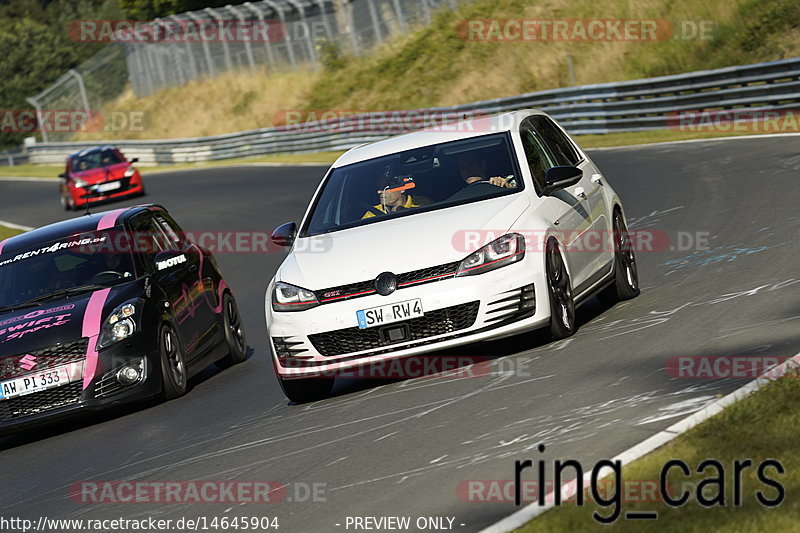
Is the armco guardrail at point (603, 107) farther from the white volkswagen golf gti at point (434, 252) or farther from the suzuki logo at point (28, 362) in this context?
the suzuki logo at point (28, 362)

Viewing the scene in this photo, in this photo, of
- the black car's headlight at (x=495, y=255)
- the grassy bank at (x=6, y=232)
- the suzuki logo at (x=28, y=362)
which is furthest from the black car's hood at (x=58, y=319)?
the grassy bank at (x=6, y=232)

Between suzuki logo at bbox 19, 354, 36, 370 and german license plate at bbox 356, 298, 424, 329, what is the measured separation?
2.84 meters

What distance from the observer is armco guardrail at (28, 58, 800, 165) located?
26.0 meters

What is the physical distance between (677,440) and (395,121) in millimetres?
33866

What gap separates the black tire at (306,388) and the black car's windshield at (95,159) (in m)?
26.7

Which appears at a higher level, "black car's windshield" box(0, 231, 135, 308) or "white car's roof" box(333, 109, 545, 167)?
"white car's roof" box(333, 109, 545, 167)

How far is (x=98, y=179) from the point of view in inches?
1344

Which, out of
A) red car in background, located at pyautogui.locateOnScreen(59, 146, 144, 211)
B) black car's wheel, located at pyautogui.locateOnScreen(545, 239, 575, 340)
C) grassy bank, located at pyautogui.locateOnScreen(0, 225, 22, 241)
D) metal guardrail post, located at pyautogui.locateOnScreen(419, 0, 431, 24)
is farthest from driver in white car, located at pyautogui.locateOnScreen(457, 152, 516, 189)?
metal guardrail post, located at pyautogui.locateOnScreen(419, 0, 431, 24)

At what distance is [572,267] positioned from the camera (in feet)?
31.1

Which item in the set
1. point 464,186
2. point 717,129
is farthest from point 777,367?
point 717,129

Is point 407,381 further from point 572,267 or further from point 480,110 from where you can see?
point 480,110

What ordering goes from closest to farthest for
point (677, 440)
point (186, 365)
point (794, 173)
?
1. point (677, 440)
2. point (186, 365)
3. point (794, 173)

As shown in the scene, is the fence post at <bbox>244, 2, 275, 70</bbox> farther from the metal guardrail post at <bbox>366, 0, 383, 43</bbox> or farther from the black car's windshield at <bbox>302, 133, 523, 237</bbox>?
the black car's windshield at <bbox>302, 133, 523, 237</bbox>

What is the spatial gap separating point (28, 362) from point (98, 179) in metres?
24.9
